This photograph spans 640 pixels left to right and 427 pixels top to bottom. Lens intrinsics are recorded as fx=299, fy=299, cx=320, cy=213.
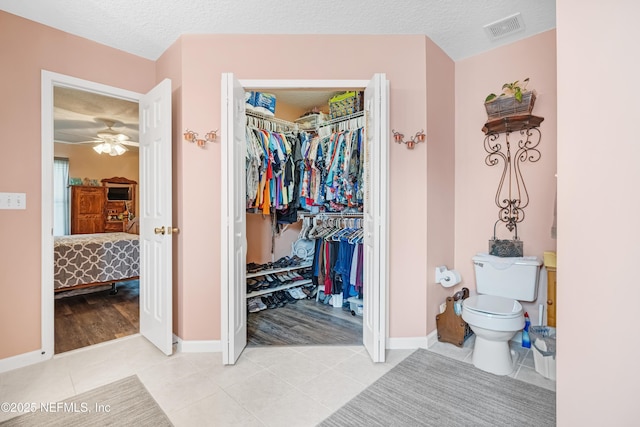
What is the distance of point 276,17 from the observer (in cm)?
218

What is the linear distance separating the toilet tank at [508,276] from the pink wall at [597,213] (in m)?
1.24

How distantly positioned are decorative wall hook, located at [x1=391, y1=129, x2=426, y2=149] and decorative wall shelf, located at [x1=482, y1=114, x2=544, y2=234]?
64cm

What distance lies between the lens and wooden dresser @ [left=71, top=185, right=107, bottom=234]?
19.9 ft

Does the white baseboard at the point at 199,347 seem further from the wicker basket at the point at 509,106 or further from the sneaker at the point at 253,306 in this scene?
the wicker basket at the point at 509,106

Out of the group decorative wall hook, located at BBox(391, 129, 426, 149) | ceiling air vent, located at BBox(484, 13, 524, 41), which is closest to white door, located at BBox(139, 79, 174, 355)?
decorative wall hook, located at BBox(391, 129, 426, 149)

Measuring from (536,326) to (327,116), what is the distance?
288cm

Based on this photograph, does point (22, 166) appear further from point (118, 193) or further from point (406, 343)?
point (118, 193)

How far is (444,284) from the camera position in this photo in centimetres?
258

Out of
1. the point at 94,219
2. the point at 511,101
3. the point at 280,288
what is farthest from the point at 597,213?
the point at 94,219

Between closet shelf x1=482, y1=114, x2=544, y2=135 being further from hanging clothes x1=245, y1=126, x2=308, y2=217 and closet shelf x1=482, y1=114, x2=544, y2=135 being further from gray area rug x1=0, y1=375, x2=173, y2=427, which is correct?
gray area rug x1=0, y1=375, x2=173, y2=427

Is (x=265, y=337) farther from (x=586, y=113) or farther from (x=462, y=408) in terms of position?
(x=586, y=113)

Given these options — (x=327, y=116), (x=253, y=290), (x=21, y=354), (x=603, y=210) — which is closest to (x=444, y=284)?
(x=603, y=210)

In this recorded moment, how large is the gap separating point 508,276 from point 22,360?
370 centimetres

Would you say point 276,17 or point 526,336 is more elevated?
point 276,17
